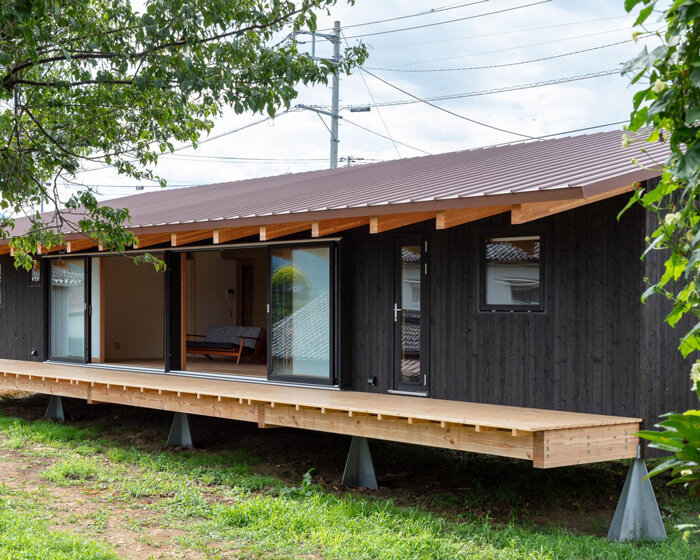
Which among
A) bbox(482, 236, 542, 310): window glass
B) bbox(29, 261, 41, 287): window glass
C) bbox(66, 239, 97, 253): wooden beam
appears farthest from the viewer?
bbox(29, 261, 41, 287): window glass

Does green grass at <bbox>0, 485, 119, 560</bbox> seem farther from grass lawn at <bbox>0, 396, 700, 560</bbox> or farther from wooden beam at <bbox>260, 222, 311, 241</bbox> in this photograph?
wooden beam at <bbox>260, 222, 311, 241</bbox>

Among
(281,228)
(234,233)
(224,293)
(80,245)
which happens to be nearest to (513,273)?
(281,228)

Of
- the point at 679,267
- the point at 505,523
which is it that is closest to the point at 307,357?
the point at 505,523

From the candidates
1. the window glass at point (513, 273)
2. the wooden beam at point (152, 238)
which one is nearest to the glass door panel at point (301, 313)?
the wooden beam at point (152, 238)

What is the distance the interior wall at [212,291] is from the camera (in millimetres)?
14609

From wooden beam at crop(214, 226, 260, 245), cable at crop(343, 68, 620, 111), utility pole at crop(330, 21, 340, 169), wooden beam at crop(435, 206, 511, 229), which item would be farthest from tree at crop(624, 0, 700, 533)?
utility pole at crop(330, 21, 340, 169)

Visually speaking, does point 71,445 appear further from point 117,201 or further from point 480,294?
point 117,201

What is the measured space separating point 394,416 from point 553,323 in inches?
61.1

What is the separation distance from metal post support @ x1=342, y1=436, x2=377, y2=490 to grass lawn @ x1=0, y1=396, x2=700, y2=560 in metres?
0.17

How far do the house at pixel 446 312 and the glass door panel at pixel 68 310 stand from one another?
72 centimetres

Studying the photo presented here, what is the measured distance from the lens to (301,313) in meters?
8.42

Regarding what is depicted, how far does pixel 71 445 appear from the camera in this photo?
8.45m

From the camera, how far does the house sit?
19.1ft

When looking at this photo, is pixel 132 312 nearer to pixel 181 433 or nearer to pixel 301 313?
pixel 181 433
